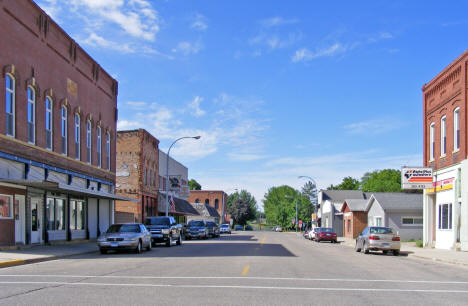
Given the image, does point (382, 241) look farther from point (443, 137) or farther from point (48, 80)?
point (48, 80)

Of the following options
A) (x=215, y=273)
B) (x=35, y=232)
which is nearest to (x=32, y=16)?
(x=35, y=232)

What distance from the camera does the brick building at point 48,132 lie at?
23.2 m

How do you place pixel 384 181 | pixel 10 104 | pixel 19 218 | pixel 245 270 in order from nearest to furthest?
pixel 245 270 < pixel 10 104 < pixel 19 218 < pixel 384 181

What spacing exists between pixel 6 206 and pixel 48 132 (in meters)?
6.30

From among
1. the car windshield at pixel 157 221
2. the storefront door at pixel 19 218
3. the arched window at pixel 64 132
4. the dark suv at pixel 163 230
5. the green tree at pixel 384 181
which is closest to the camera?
the storefront door at pixel 19 218

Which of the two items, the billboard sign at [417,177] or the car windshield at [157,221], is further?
the billboard sign at [417,177]

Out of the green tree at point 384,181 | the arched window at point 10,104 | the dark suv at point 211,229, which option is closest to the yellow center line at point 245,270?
the arched window at point 10,104

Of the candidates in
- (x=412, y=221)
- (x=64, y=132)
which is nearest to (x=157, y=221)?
(x=64, y=132)

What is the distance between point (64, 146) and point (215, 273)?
18688mm

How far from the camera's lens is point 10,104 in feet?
77.5

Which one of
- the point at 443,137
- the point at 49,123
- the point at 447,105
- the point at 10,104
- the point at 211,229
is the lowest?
the point at 211,229

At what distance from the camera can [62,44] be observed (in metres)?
29.7

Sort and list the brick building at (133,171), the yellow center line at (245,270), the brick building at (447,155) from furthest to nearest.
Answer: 1. the brick building at (133,171)
2. the brick building at (447,155)
3. the yellow center line at (245,270)

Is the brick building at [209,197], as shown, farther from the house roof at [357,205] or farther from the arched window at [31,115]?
the arched window at [31,115]
